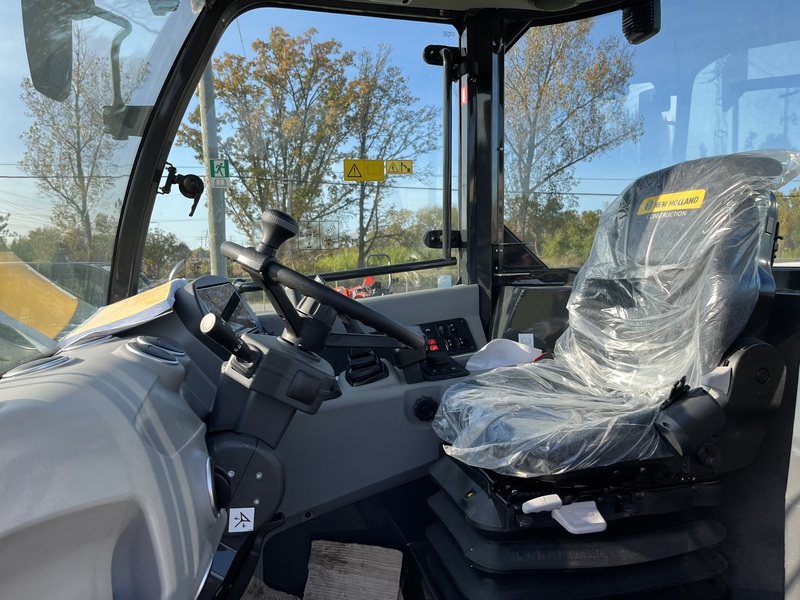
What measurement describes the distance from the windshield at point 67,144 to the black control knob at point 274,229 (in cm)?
53

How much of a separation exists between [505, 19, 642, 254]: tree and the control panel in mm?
454

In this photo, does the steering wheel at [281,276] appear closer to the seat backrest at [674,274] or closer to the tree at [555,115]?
the seat backrest at [674,274]

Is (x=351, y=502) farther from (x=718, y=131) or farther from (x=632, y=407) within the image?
(x=718, y=131)

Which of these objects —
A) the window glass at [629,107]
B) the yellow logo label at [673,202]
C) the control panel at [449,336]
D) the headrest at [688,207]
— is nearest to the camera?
the headrest at [688,207]

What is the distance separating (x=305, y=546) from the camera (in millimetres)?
1767

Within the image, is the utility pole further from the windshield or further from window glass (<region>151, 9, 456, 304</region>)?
the windshield

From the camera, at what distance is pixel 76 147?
4.99ft

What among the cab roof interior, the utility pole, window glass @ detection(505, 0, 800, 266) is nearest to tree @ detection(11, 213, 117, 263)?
the utility pole

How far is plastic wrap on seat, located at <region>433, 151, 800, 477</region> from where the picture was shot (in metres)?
1.35

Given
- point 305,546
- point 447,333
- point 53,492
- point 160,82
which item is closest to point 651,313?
point 447,333

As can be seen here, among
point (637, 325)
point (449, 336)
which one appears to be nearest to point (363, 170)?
point (449, 336)

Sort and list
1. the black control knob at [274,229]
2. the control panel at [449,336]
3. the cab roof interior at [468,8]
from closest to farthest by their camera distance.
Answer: the black control knob at [274,229], the cab roof interior at [468,8], the control panel at [449,336]

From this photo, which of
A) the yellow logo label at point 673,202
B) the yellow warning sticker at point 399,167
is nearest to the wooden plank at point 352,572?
the yellow logo label at point 673,202

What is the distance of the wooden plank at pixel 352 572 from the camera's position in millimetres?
1621
